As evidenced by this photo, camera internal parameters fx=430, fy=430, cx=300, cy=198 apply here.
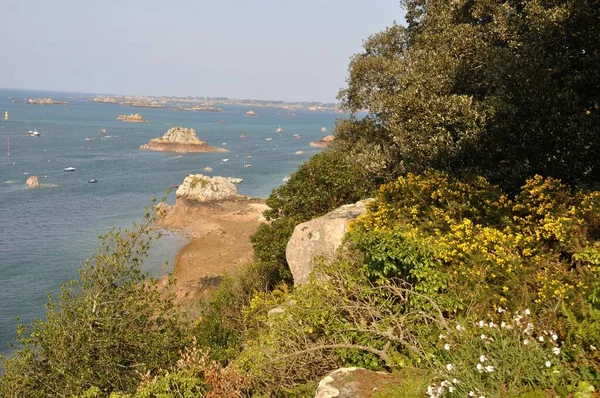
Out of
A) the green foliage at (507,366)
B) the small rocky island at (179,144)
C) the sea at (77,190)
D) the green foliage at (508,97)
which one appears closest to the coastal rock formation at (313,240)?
the green foliage at (508,97)

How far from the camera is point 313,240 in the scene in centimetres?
1471

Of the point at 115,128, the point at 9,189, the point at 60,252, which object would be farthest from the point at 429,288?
the point at 115,128

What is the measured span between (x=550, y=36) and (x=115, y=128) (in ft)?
554

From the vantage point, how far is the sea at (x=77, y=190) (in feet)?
126

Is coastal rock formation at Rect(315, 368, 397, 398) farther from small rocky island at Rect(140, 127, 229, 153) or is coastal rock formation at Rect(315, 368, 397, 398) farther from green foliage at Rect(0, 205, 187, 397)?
small rocky island at Rect(140, 127, 229, 153)

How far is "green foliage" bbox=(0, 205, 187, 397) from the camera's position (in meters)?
12.1

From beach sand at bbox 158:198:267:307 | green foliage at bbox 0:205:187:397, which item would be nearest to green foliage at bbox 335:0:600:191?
green foliage at bbox 0:205:187:397

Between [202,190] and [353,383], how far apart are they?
5864 cm

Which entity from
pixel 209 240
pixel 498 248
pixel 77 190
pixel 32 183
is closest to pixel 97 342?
pixel 498 248

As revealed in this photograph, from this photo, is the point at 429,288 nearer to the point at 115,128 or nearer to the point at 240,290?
the point at 240,290

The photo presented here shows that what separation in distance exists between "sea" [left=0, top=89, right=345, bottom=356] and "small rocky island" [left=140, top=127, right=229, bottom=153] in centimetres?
556

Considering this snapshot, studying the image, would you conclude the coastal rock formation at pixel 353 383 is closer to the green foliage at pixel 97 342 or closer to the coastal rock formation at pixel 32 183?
the green foliage at pixel 97 342

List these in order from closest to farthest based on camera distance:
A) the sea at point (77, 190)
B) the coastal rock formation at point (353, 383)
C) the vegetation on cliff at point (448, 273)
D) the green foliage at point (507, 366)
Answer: the green foliage at point (507, 366) < the coastal rock formation at point (353, 383) < the vegetation on cliff at point (448, 273) < the sea at point (77, 190)

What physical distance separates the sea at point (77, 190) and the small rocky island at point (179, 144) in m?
5.56
